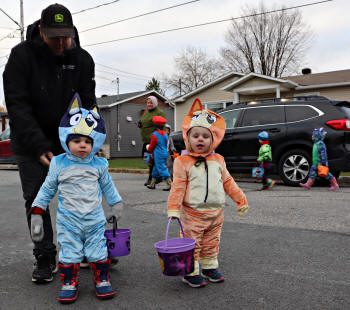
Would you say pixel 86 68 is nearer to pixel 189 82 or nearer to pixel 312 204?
pixel 312 204

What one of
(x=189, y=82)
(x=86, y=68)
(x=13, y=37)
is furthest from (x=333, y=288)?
(x=189, y=82)

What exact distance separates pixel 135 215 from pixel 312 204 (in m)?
2.82

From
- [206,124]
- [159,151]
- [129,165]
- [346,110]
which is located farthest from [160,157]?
[129,165]

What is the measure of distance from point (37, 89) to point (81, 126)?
61cm

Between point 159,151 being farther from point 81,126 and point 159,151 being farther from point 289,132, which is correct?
point 81,126

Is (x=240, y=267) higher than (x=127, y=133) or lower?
lower

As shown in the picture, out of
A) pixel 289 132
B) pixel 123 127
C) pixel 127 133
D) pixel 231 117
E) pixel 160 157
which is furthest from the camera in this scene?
pixel 127 133

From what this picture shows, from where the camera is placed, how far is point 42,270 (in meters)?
3.79

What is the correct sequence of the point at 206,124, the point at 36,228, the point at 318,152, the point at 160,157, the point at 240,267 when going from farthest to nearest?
the point at 160,157, the point at 318,152, the point at 240,267, the point at 206,124, the point at 36,228

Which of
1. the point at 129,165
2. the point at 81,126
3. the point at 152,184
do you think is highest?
the point at 81,126

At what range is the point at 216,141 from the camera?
3.78 m

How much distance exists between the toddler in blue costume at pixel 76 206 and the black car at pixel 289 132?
7550 millimetres

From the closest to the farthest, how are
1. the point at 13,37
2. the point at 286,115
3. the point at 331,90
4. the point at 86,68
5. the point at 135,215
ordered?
the point at 86,68 < the point at 135,215 < the point at 286,115 < the point at 331,90 < the point at 13,37

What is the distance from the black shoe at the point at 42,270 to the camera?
3.75 m
